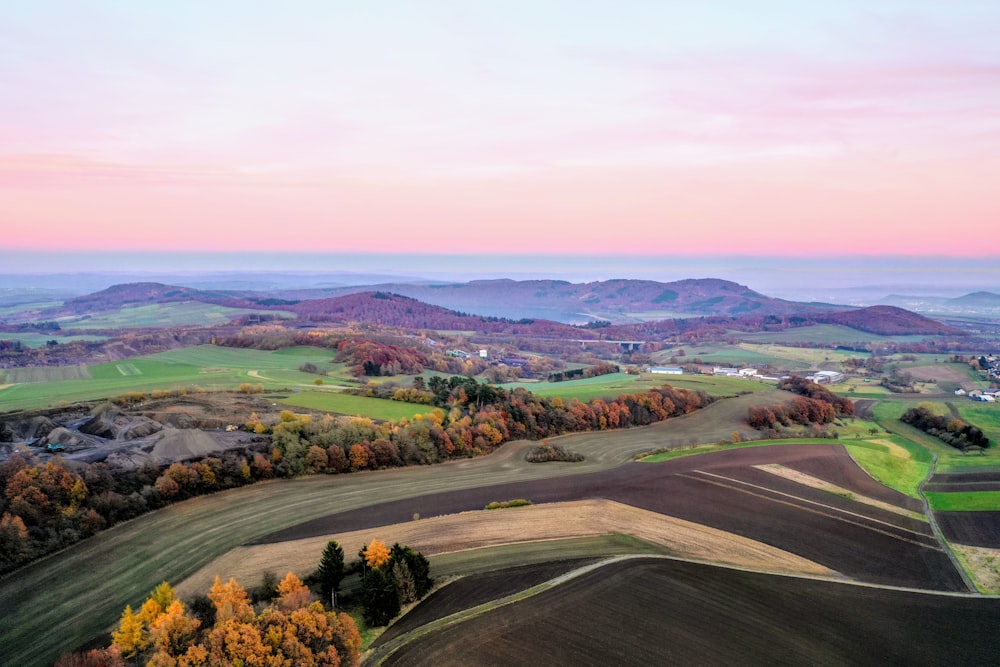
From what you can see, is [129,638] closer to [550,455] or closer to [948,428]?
[550,455]

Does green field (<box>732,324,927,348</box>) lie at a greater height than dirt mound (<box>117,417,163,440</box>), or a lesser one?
lesser

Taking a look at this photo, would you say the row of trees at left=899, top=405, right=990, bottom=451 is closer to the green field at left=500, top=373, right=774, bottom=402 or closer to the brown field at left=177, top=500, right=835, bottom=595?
the green field at left=500, top=373, right=774, bottom=402

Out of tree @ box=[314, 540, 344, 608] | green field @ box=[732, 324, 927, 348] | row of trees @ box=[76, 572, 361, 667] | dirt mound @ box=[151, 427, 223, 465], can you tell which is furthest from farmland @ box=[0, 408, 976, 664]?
green field @ box=[732, 324, 927, 348]

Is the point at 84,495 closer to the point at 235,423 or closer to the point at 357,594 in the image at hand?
the point at 235,423

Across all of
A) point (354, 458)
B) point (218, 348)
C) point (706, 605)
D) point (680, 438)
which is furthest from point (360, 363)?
point (706, 605)

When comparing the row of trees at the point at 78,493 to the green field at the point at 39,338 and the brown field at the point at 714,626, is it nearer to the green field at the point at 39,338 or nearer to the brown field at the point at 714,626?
the brown field at the point at 714,626
